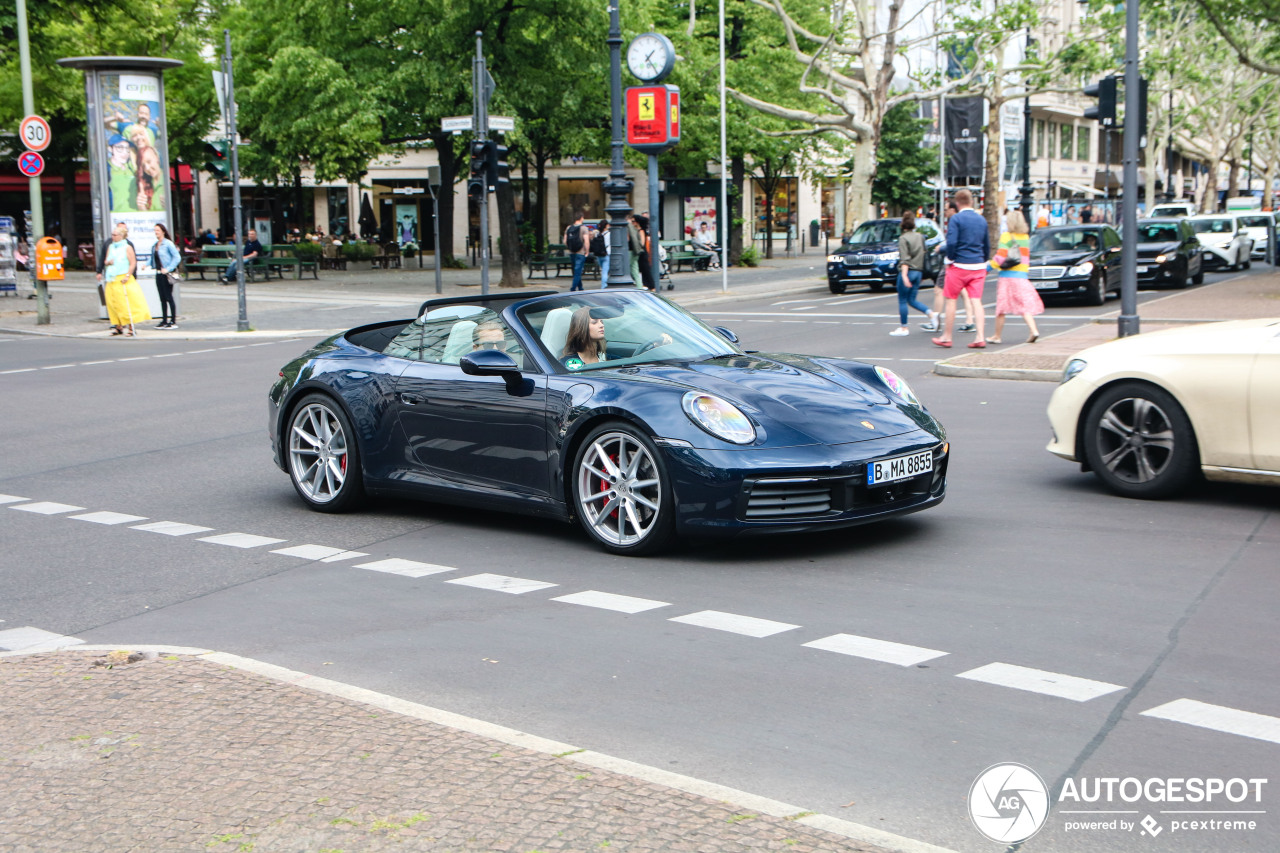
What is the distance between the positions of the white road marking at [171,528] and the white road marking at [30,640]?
209cm

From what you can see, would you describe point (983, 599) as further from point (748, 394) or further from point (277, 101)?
Answer: point (277, 101)

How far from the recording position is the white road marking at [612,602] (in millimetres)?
6045

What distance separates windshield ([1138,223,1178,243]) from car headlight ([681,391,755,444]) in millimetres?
27355

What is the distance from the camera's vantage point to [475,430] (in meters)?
7.65

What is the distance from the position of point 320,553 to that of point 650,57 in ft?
63.2

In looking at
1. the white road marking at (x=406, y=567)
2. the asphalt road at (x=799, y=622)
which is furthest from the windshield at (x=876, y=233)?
the white road marking at (x=406, y=567)

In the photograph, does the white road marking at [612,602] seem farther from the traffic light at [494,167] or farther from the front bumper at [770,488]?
the traffic light at [494,167]

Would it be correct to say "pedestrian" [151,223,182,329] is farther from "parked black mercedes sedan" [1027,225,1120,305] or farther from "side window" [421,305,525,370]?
"side window" [421,305,525,370]

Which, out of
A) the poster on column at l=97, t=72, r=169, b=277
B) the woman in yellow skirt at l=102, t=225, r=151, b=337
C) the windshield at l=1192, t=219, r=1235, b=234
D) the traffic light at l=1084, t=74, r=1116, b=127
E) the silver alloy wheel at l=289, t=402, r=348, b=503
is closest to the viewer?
the silver alloy wheel at l=289, t=402, r=348, b=503

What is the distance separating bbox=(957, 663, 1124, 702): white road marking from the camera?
185 inches

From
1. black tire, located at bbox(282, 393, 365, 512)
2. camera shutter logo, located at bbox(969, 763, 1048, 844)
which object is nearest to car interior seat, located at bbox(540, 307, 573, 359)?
black tire, located at bbox(282, 393, 365, 512)

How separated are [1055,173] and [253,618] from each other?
88.0 m

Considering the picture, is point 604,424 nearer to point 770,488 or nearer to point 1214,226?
point 770,488

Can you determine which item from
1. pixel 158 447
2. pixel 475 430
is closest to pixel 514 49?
pixel 158 447
